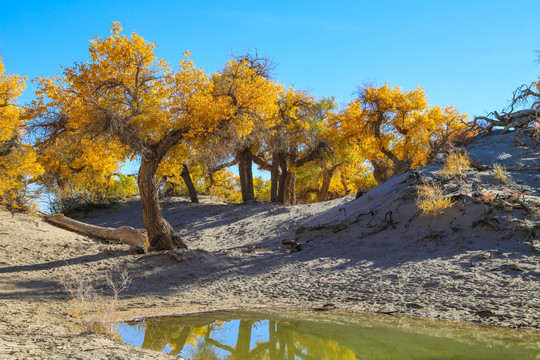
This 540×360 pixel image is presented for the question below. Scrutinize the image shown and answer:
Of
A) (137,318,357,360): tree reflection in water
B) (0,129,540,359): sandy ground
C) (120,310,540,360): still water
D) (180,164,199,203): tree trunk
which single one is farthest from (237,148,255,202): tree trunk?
(137,318,357,360): tree reflection in water

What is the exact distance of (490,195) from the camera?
11.5 meters

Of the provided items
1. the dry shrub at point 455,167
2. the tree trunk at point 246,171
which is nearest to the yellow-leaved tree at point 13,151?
the tree trunk at point 246,171

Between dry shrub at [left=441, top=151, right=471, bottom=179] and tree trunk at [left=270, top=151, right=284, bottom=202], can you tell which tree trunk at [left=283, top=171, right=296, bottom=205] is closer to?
tree trunk at [left=270, top=151, right=284, bottom=202]

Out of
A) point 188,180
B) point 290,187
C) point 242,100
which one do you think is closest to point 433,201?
point 242,100

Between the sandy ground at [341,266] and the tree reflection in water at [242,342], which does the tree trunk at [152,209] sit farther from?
the tree reflection in water at [242,342]

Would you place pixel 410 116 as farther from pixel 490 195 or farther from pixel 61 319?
pixel 61 319

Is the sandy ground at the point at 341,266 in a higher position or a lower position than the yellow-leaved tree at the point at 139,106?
lower

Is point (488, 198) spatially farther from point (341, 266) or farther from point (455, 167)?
point (341, 266)

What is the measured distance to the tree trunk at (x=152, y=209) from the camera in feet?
42.3

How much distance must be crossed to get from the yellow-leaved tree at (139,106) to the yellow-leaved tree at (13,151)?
2024 millimetres

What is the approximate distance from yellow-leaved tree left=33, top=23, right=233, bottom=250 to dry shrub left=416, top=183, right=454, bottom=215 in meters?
5.53

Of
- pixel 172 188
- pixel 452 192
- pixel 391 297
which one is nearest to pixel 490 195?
pixel 452 192

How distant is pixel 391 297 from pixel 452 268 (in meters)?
1.69

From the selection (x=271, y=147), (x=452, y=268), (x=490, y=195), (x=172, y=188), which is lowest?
(x=452, y=268)
